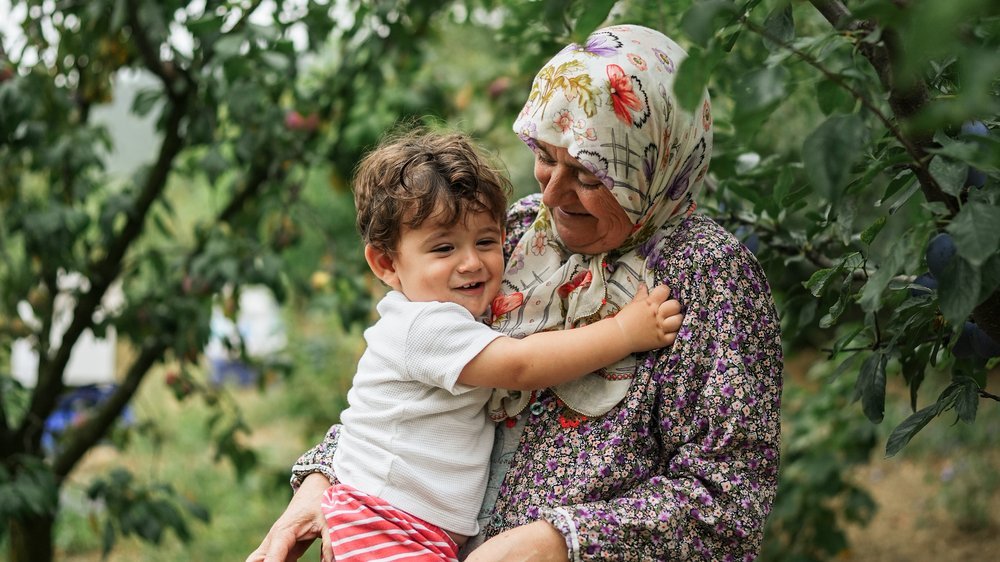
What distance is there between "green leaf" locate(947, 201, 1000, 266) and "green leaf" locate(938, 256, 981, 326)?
36 millimetres

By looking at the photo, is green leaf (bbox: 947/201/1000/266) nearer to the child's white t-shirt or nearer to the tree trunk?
the child's white t-shirt

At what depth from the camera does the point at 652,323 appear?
150cm

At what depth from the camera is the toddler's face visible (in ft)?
5.40

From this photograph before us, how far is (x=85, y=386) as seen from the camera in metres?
3.56

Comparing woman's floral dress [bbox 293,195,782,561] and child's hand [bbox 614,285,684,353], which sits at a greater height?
child's hand [bbox 614,285,684,353]

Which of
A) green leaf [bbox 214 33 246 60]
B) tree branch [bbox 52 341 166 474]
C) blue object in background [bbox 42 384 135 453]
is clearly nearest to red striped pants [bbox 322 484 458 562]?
green leaf [bbox 214 33 246 60]

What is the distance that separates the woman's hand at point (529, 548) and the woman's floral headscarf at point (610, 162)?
0.20 meters

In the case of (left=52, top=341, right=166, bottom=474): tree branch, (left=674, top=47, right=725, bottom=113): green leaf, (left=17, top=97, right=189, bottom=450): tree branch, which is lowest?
(left=52, top=341, right=166, bottom=474): tree branch

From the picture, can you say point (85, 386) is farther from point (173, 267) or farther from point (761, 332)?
point (761, 332)

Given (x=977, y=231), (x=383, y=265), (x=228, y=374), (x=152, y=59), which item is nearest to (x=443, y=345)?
(x=383, y=265)

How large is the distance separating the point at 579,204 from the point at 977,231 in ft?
2.11

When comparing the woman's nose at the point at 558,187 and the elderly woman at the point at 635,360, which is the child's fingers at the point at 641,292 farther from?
the woman's nose at the point at 558,187

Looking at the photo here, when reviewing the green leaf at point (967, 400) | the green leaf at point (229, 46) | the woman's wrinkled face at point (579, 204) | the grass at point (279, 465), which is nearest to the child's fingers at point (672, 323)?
the woman's wrinkled face at point (579, 204)

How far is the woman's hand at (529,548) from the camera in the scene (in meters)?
1.46
